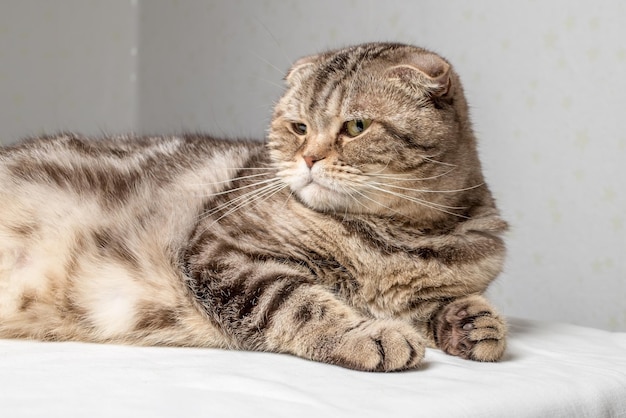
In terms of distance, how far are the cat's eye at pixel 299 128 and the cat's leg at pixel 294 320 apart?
29 cm

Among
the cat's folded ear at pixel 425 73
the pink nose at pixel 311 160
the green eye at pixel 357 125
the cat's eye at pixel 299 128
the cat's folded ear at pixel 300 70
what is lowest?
the pink nose at pixel 311 160

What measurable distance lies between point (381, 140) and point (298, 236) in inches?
9.4

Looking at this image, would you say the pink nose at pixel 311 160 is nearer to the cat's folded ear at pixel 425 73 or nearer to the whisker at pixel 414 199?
the whisker at pixel 414 199

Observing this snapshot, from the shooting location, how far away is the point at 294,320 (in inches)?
53.2

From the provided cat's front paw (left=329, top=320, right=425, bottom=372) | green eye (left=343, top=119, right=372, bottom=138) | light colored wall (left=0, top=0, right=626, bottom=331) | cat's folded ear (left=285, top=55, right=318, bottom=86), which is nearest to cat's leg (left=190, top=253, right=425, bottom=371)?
cat's front paw (left=329, top=320, right=425, bottom=372)

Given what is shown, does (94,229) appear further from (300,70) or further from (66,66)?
(66,66)

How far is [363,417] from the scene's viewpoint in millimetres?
999

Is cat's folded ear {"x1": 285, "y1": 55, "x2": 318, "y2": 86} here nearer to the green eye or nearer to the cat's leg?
the green eye

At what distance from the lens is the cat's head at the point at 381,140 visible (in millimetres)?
1457

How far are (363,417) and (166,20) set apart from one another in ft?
8.91

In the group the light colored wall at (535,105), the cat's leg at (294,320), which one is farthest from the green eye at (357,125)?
the light colored wall at (535,105)

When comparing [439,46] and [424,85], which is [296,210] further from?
[439,46]

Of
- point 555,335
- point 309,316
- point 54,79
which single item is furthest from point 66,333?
point 54,79

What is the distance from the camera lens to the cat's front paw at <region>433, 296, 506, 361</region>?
4.49ft
